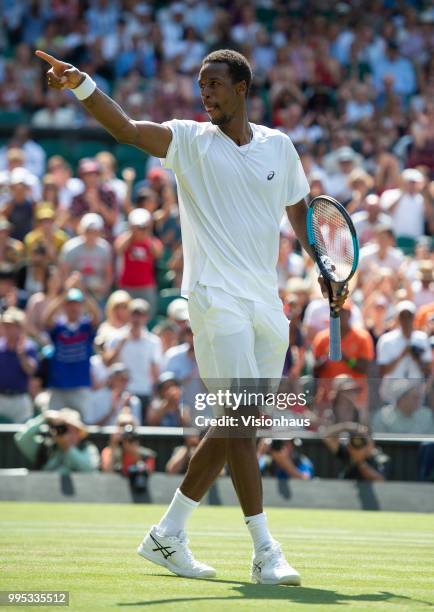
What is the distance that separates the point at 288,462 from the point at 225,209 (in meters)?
6.25

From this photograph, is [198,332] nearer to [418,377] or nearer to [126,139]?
[126,139]

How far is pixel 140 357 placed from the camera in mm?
14789

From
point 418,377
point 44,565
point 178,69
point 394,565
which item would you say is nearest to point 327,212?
point 394,565

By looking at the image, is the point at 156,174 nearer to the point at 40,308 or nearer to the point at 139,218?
the point at 139,218

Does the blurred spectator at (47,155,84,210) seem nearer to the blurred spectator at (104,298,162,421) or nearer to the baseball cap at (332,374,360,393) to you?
the blurred spectator at (104,298,162,421)

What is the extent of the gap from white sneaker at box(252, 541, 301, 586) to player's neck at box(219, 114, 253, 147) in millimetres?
1968

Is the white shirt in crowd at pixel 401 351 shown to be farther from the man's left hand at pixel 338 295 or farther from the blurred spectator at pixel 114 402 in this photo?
the man's left hand at pixel 338 295

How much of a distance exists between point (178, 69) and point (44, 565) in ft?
52.3

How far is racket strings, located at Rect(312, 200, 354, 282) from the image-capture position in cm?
711

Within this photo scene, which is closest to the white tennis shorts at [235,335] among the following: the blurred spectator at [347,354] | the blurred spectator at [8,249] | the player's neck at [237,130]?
the player's neck at [237,130]

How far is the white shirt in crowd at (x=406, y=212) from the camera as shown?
17.8 metres

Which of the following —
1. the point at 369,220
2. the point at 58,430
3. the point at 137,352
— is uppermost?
the point at 369,220

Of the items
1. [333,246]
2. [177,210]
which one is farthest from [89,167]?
[333,246]

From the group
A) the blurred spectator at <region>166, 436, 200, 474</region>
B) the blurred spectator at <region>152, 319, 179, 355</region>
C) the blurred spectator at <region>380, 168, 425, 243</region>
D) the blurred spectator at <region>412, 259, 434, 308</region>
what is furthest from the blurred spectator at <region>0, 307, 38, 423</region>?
the blurred spectator at <region>380, 168, 425, 243</region>
